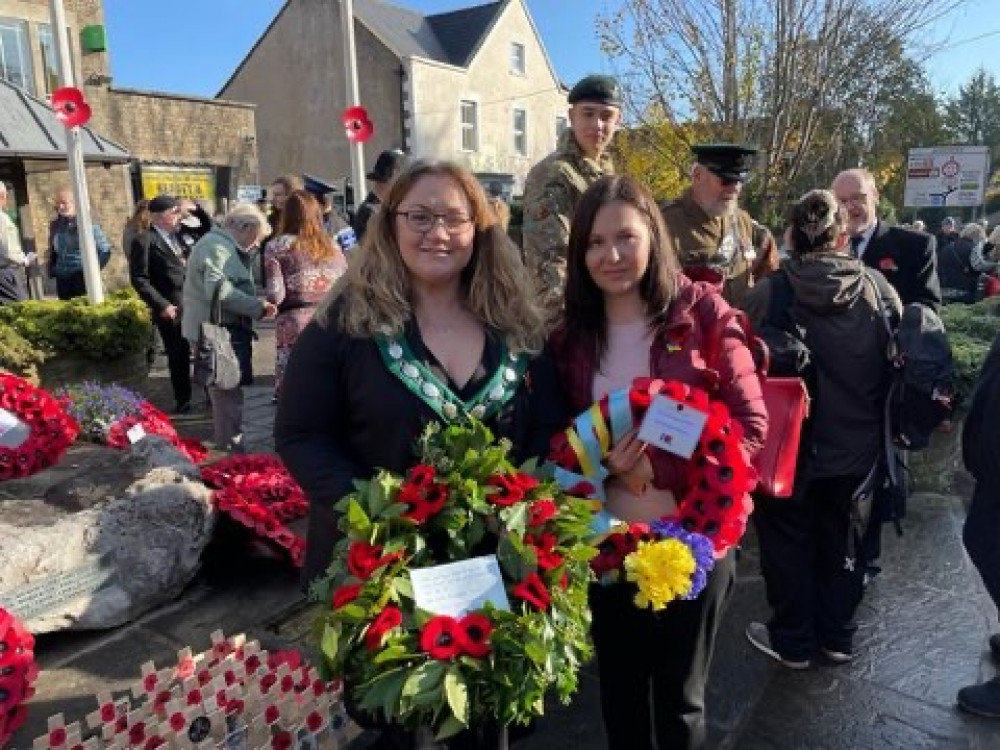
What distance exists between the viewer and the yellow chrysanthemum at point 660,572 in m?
1.84

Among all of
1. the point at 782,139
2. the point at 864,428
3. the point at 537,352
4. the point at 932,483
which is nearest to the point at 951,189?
the point at 782,139

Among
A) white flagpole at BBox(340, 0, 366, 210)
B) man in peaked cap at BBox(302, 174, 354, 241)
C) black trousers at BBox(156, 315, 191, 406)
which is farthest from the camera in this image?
white flagpole at BBox(340, 0, 366, 210)

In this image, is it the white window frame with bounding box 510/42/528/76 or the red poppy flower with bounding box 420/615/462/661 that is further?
the white window frame with bounding box 510/42/528/76

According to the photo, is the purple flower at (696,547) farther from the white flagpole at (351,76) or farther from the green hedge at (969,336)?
the white flagpole at (351,76)

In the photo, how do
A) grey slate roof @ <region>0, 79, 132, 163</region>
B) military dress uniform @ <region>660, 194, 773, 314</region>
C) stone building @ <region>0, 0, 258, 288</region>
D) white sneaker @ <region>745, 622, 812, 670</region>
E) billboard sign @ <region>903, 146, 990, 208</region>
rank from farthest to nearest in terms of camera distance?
1. billboard sign @ <region>903, 146, 990, 208</region>
2. stone building @ <region>0, 0, 258, 288</region>
3. grey slate roof @ <region>0, 79, 132, 163</region>
4. military dress uniform @ <region>660, 194, 773, 314</region>
5. white sneaker @ <region>745, 622, 812, 670</region>

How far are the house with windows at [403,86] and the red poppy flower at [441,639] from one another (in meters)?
25.8

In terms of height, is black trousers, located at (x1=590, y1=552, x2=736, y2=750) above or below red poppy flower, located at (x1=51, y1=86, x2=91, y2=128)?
below

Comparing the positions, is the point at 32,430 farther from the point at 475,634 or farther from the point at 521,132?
the point at 521,132

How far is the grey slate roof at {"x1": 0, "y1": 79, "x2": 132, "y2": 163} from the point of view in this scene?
9094 millimetres

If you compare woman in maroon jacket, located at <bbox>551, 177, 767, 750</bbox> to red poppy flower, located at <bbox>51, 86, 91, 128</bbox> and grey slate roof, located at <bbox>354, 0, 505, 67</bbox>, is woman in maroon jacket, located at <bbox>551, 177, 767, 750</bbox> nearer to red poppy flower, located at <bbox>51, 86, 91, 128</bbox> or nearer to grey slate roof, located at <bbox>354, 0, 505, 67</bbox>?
red poppy flower, located at <bbox>51, 86, 91, 128</bbox>

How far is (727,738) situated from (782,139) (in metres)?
10.9

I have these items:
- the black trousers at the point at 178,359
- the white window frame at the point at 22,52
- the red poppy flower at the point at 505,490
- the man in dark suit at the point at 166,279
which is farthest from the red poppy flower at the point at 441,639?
the white window frame at the point at 22,52

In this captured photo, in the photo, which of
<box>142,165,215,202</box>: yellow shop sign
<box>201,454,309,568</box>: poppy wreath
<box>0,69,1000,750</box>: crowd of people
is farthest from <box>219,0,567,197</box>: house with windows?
<box>0,69,1000,750</box>: crowd of people

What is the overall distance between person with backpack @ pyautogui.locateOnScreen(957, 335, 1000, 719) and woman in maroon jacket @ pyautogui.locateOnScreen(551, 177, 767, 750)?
1.35 metres
